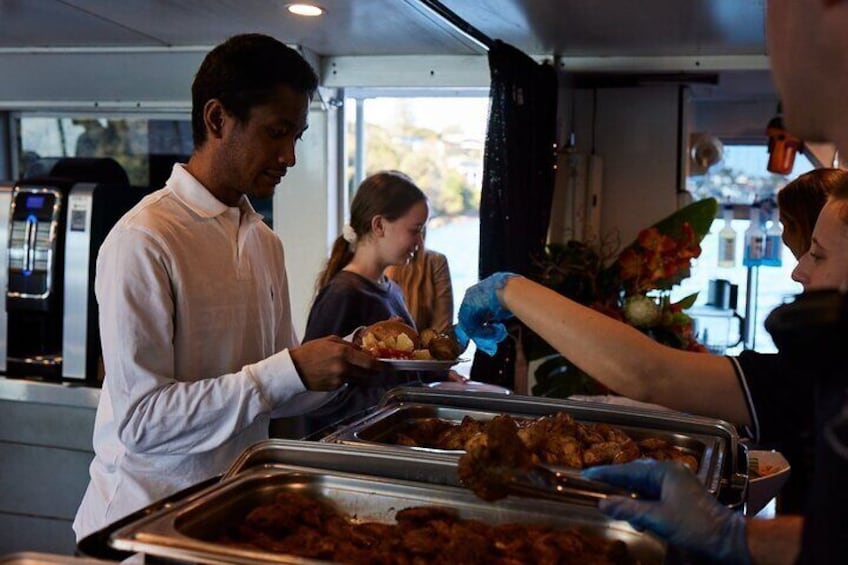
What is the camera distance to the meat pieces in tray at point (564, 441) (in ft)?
5.78

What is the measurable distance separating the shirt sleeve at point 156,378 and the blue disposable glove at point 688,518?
765mm

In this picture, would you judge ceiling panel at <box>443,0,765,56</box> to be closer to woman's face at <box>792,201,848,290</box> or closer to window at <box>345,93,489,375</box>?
window at <box>345,93,489,375</box>

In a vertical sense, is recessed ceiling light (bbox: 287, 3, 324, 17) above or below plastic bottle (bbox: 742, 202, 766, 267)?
above

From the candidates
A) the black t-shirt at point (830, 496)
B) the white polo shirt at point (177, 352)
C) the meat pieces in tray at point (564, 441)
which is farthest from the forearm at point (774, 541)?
the white polo shirt at point (177, 352)

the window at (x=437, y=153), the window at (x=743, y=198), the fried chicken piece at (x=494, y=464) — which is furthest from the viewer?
the window at (x=743, y=198)

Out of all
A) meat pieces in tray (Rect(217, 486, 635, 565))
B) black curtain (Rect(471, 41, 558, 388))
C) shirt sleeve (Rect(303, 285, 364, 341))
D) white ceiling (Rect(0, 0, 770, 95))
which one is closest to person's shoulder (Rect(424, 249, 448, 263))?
black curtain (Rect(471, 41, 558, 388))

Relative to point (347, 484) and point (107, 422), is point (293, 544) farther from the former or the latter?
point (107, 422)

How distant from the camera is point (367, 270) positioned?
118 inches

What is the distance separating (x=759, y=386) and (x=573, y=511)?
19.9 inches

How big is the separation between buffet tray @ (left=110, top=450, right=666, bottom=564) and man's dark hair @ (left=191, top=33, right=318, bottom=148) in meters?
0.73

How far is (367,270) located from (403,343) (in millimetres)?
949

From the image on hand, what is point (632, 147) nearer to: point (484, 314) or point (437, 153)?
point (437, 153)

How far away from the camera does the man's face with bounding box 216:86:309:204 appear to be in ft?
Answer: 6.05

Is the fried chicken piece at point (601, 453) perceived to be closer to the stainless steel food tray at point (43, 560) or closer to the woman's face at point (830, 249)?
the woman's face at point (830, 249)
